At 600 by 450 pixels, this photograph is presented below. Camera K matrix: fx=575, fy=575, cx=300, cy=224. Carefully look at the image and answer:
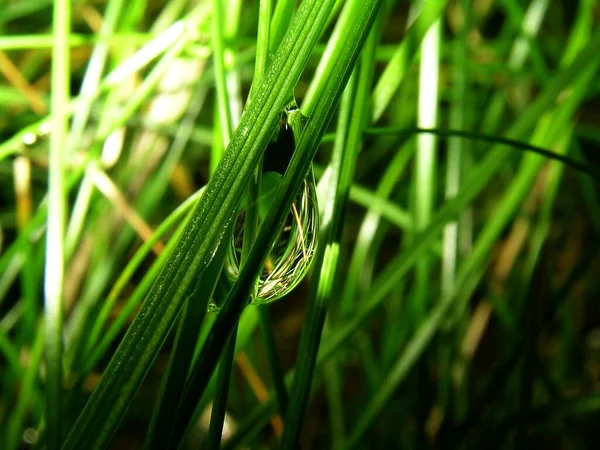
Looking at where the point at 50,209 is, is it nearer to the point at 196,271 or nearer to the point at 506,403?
the point at 196,271

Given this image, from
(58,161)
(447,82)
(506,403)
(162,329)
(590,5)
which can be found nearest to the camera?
(162,329)

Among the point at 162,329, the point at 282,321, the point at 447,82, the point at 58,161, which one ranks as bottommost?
the point at 162,329

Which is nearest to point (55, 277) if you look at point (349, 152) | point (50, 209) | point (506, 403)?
point (50, 209)

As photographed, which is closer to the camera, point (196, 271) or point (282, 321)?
point (196, 271)

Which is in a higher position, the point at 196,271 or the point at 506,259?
the point at 506,259

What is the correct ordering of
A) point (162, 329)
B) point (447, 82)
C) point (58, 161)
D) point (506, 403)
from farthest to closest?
point (447, 82) < point (506, 403) < point (58, 161) < point (162, 329)

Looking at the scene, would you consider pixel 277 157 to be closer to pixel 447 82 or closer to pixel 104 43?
pixel 104 43
